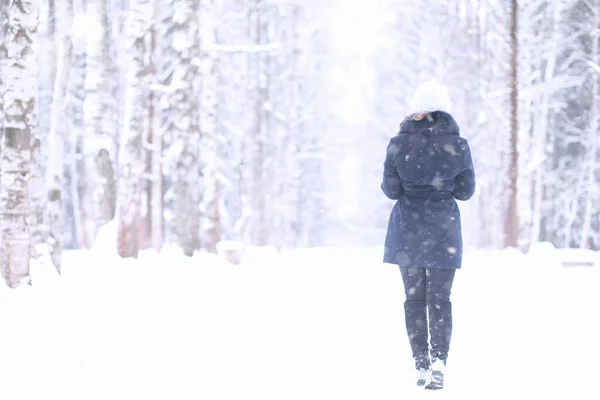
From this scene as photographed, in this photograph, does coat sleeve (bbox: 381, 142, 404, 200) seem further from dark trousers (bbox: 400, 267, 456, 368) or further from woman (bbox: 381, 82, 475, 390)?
dark trousers (bbox: 400, 267, 456, 368)

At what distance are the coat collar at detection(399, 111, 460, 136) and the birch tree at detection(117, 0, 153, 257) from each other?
35.6 ft

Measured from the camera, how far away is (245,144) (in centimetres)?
3250

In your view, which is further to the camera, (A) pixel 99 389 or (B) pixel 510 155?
(B) pixel 510 155

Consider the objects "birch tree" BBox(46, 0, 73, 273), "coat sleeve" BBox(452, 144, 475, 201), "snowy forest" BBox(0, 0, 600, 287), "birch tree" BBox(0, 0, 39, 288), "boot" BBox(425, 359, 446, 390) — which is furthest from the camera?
"snowy forest" BBox(0, 0, 600, 287)

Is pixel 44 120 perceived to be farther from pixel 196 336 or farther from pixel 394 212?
pixel 394 212

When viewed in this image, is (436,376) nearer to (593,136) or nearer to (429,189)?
(429,189)

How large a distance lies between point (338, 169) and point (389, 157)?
126 feet

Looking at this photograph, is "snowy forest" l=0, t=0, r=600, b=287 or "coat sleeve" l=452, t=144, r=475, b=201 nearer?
"coat sleeve" l=452, t=144, r=475, b=201

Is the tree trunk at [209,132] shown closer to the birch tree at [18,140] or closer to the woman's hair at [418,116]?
the birch tree at [18,140]

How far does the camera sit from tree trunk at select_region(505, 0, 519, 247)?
1845cm

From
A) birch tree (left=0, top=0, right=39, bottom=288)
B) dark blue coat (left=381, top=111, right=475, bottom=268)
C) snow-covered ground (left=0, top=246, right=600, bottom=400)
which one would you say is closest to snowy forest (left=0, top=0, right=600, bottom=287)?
birch tree (left=0, top=0, right=39, bottom=288)

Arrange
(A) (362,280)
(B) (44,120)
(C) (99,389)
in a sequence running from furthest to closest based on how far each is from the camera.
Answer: (B) (44,120)
(A) (362,280)
(C) (99,389)

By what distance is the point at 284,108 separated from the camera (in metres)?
30.8

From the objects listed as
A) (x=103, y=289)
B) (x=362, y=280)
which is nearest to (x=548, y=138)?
(x=362, y=280)
